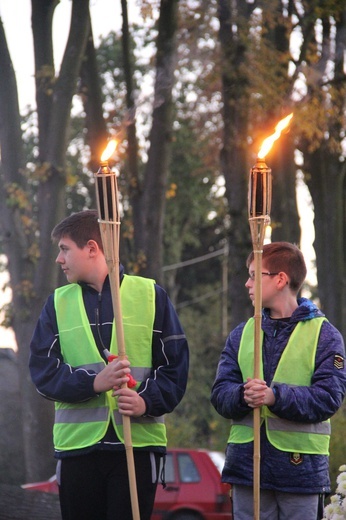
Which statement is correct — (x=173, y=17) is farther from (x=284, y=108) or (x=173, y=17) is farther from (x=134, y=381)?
(x=134, y=381)

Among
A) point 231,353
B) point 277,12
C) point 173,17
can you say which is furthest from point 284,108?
point 231,353

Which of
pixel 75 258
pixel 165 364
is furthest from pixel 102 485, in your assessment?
pixel 75 258

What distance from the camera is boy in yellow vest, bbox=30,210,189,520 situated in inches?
193

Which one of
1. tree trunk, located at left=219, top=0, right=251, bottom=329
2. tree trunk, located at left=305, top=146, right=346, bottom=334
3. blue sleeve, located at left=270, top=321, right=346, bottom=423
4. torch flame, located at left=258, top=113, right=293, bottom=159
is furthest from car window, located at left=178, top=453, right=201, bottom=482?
torch flame, located at left=258, top=113, right=293, bottom=159

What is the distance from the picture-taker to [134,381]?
4.87 metres

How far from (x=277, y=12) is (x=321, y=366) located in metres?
12.2

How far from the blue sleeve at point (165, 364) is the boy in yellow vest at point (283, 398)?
27 centimetres

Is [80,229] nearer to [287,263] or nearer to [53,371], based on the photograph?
[53,371]

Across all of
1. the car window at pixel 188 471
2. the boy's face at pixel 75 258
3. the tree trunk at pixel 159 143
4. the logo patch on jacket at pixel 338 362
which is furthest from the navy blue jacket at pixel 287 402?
the car window at pixel 188 471

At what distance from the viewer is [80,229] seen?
5.18 meters

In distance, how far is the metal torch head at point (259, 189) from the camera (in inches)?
196

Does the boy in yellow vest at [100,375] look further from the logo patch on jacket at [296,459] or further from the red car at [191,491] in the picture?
the red car at [191,491]

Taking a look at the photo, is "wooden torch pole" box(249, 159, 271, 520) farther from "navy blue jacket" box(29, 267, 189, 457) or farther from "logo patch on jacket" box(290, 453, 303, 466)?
"navy blue jacket" box(29, 267, 189, 457)

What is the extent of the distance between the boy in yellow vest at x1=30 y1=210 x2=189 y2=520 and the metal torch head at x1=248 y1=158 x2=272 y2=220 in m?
0.60
